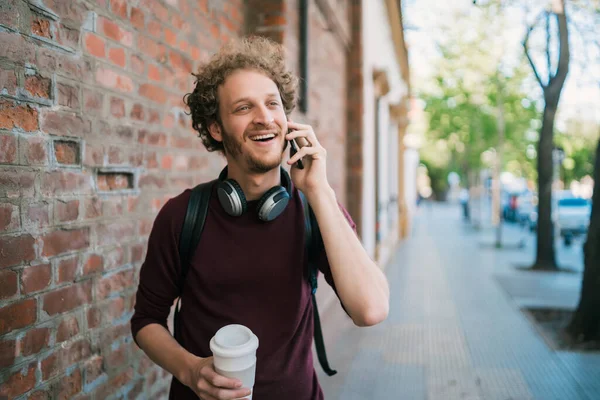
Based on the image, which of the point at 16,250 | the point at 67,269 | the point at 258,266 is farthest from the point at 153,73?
the point at 258,266

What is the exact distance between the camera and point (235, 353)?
3.97 ft

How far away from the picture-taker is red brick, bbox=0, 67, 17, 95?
1.46m

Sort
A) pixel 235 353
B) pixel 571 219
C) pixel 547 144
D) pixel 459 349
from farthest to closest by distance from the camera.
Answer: pixel 571 219, pixel 547 144, pixel 459 349, pixel 235 353

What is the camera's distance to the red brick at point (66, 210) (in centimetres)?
173

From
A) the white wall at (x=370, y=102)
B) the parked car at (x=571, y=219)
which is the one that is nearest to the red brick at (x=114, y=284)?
the white wall at (x=370, y=102)

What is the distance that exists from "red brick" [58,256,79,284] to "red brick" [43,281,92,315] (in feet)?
0.11

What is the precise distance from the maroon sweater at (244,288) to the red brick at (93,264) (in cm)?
39

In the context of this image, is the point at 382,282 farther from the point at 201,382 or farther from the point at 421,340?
the point at 421,340

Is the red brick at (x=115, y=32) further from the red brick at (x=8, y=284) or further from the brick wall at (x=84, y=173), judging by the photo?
the red brick at (x=8, y=284)

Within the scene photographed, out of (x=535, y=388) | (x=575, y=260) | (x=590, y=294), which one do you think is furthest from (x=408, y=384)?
(x=575, y=260)

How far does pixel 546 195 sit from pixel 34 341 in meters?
10.9

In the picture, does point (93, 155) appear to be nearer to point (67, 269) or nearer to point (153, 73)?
point (67, 269)

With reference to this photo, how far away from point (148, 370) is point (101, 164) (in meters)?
1.12

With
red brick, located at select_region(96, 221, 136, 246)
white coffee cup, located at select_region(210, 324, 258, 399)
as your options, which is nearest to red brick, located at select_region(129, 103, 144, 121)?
red brick, located at select_region(96, 221, 136, 246)
